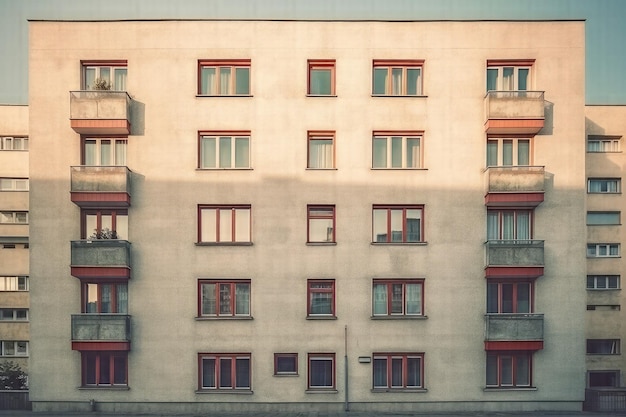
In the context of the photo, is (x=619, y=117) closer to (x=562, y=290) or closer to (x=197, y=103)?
(x=562, y=290)

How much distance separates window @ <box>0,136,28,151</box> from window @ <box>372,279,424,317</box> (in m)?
26.3

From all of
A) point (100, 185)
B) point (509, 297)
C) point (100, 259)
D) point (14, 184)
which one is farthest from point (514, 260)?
point (14, 184)

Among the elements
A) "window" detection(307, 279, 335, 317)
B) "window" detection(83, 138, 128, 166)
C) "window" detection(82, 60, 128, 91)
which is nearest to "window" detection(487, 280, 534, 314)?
"window" detection(307, 279, 335, 317)

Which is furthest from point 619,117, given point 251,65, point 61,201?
point 61,201

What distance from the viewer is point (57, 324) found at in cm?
2375

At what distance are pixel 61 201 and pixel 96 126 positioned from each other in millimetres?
4065

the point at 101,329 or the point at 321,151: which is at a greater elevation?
the point at 321,151

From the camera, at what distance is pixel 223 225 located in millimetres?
24062

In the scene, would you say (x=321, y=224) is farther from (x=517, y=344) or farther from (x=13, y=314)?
(x=13, y=314)

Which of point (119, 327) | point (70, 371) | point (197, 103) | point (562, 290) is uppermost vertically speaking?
point (197, 103)

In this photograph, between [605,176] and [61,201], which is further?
[605,176]

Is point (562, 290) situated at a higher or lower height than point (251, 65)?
lower

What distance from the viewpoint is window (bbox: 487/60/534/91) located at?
24.4 meters

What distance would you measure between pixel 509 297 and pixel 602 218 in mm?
14705
